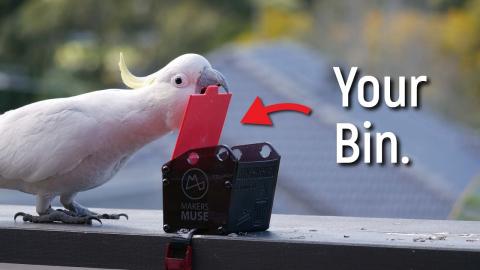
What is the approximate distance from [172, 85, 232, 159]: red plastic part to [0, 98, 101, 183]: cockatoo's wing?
0.50 ft

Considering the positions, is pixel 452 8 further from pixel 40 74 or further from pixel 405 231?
pixel 405 231

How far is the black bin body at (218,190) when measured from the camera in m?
1.24

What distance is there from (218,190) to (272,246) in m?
0.11

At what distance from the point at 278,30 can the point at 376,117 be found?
5.31 metres

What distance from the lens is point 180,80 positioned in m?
1.34

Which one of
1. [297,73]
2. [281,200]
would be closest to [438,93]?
[297,73]

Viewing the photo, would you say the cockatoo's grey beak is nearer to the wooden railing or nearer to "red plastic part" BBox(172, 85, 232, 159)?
"red plastic part" BBox(172, 85, 232, 159)

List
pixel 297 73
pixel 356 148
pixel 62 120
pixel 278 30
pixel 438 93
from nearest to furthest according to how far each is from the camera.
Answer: pixel 62 120, pixel 356 148, pixel 297 73, pixel 438 93, pixel 278 30

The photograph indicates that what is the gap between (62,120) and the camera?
1.40m

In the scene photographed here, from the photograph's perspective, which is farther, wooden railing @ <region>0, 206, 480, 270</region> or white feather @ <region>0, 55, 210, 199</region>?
white feather @ <region>0, 55, 210, 199</region>

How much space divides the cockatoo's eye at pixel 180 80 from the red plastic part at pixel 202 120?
2.1 inches

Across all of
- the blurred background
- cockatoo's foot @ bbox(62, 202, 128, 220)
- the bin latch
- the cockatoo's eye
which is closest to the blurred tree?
the blurred background

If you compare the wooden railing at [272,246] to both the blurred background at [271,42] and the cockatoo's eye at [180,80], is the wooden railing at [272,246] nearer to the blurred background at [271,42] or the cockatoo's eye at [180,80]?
the cockatoo's eye at [180,80]

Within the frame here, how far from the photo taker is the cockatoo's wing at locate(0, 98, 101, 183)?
138 cm
